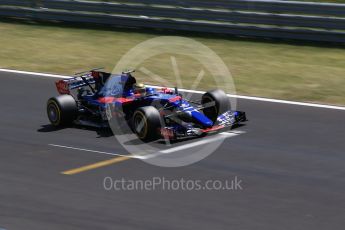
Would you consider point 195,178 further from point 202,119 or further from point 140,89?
point 140,89

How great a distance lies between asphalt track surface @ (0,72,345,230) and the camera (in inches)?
381

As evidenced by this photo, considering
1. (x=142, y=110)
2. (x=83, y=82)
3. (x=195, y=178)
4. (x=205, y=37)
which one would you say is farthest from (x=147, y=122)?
(x=205, y=37)

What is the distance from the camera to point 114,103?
13617 millimetres

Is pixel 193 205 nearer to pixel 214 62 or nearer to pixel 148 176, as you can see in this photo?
pixel 148 176

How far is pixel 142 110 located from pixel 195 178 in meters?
1.98

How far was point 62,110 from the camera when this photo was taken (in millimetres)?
13828

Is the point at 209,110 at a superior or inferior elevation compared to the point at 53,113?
superior

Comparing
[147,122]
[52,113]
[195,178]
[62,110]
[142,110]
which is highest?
[142,110]

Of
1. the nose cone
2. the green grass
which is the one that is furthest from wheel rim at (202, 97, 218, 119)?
the green grass

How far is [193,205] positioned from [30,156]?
3493mm

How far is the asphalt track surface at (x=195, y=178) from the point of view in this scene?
381 inches

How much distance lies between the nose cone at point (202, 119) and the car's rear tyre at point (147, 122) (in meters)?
0.79

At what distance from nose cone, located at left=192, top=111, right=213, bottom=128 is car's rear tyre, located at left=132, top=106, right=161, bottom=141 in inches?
31.3

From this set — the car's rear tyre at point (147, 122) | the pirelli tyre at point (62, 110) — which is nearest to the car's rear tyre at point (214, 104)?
the car's rear tyre at point (147, 122)
